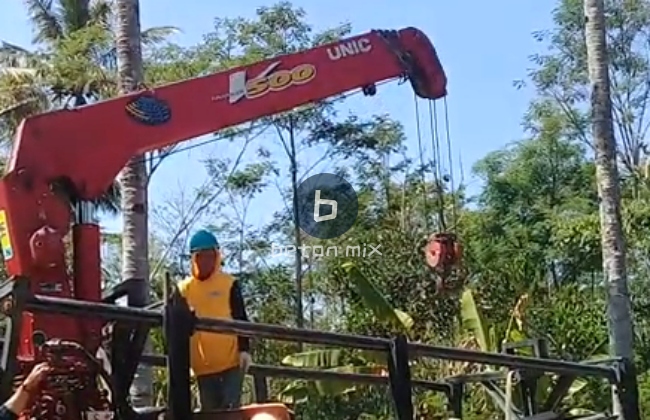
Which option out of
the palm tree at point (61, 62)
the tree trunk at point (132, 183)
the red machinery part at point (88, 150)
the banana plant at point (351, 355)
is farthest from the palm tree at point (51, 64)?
the red machinery part at point (88, 150)

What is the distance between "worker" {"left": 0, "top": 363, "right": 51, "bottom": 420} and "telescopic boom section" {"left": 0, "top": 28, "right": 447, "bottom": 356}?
105 cm

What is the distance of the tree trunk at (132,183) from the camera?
9875 mm

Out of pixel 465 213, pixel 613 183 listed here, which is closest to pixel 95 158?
pixel 613 183

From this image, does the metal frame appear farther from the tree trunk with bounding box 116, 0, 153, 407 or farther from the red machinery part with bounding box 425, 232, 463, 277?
the tree trunk with bounding box 116, 0, 153, 407

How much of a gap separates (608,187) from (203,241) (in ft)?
24.0

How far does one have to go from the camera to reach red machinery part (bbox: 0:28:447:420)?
20.6ft

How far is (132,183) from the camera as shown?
9.88 metres

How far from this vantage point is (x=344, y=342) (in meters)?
4.75

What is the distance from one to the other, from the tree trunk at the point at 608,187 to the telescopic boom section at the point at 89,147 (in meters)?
4.43

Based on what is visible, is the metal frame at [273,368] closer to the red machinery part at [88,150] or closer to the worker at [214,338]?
the worker at [214,338]

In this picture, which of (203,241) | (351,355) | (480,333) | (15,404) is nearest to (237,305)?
(203,241)

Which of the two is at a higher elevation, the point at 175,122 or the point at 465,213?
the point at 465,213

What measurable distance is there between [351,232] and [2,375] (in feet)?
65.5

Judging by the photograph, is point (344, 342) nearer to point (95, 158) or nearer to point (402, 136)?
point (95, 158)
